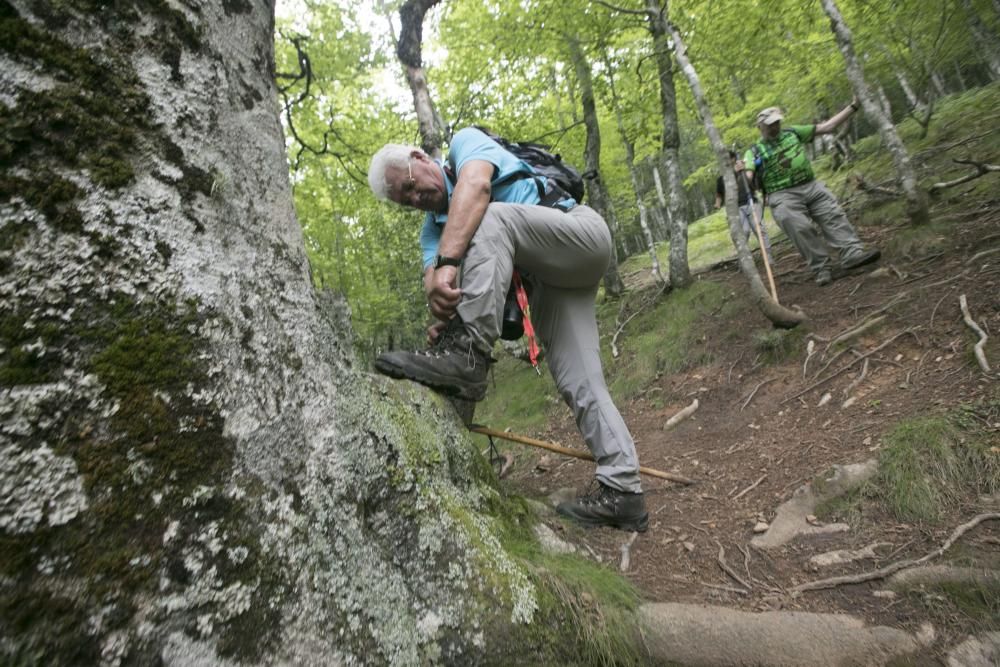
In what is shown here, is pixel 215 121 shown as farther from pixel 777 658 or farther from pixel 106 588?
pixel 777 658

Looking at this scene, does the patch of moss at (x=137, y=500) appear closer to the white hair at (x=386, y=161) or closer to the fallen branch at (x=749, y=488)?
the white hair at (x=386, y=161)

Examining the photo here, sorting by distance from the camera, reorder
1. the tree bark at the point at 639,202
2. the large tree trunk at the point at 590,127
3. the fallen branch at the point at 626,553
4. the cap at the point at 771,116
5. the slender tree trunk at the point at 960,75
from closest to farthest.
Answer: the fallen branch at the point at 626,553
the cap at the point at 771,116
the large tree trunk at the point at 590,127
the tree bark at the point at 639,202
the slender tree trunk at the point at 960,75

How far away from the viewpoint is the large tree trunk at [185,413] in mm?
950

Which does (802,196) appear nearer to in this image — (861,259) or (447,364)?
(861,259)

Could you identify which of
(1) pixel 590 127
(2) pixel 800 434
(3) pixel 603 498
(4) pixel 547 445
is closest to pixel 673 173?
(1) pixel 590 127

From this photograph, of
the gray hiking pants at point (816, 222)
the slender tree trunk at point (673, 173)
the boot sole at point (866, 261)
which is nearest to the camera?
the boot sole at point (866, 261)

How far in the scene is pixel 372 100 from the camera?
44.3 ft

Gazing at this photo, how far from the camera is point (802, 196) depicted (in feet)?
21.4

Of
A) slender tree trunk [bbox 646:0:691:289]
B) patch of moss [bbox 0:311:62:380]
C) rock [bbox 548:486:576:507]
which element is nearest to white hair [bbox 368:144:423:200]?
patch of moss [bbox 0:311:62:380]

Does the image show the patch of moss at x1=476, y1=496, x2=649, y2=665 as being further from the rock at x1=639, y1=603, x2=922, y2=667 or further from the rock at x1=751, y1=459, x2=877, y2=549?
the rock at x1=751, y1=459, x2=877, y2=549

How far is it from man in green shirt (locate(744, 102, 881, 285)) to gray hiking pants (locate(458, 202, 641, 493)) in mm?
4952

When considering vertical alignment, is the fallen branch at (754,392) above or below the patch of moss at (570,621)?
below

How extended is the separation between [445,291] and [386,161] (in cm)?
89

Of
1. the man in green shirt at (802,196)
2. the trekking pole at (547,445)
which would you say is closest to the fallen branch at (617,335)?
the man in green shirt at (802,196)
